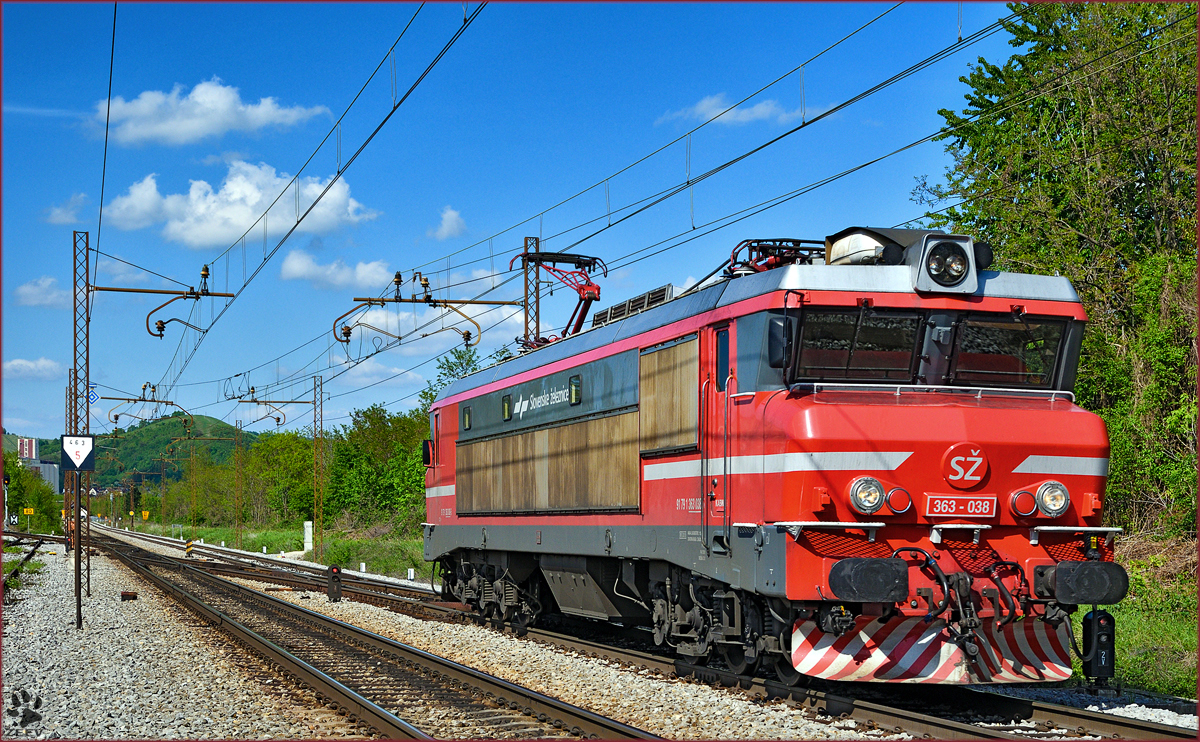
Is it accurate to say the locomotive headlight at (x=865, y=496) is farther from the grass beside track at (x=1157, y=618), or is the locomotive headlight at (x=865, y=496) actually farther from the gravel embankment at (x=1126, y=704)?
the grass beside track at (x=1157, y=618)

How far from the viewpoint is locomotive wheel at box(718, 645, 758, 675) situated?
11742 mm

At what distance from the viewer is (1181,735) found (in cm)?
897

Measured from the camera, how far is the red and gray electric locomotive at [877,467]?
32.7 ft

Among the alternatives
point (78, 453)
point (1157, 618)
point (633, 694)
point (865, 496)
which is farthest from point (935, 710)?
point (78, 453)

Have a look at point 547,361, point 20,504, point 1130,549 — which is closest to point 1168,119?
point 1130,549

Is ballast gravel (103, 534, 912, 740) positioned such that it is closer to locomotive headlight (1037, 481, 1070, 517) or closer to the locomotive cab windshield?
locomotive headlight (1037, 481, 1070, 517)

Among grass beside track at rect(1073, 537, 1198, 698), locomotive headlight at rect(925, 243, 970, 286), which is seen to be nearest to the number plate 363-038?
locomotive headlight at rect(925, 243, 970, 286)

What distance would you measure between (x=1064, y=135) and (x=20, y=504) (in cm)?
10060

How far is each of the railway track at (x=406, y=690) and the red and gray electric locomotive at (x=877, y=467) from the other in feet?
6.55

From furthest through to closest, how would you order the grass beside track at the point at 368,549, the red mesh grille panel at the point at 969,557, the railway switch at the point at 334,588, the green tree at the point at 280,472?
the green tree at the point at 280,472 < the grass beside track at the point at 368,549 < the railway switch at the point at 334,588 < the red mesh grille panel at the point at 969,557

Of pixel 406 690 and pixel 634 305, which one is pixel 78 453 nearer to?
pixel 406 690

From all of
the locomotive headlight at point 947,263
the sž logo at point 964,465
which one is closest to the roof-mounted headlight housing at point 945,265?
the locomotive headlight at point 947,263

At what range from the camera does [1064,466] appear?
10375mm

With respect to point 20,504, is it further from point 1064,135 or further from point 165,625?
point 1064,135
